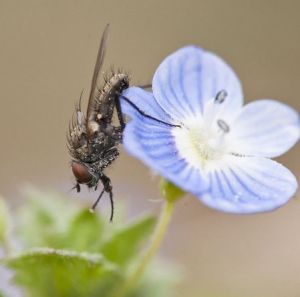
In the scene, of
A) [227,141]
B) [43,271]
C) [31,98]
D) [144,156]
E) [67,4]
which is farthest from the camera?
[67,4]

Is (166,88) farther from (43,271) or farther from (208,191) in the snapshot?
(43,271)

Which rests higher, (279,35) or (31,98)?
(279,35)

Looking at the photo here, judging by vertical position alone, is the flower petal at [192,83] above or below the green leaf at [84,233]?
above

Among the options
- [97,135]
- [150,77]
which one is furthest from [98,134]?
[150,77]

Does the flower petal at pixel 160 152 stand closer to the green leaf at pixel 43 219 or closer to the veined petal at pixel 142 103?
the veined petal at pixel 142 103

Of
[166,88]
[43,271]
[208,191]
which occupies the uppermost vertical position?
[166,88]

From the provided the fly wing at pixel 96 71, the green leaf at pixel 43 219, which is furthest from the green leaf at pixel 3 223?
the fly wing at pixel 96 71

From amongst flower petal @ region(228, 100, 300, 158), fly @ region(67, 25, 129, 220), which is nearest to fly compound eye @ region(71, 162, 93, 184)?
fly @ region(67, 25, 129, 220)

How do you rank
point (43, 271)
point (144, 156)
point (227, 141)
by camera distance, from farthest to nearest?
point (227, 141)
point (43, 271)
point (144, 156)

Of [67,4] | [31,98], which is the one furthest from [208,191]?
[67,4]
